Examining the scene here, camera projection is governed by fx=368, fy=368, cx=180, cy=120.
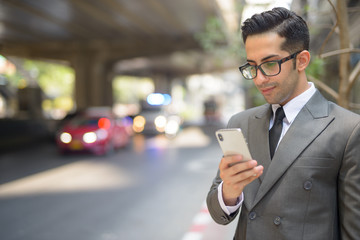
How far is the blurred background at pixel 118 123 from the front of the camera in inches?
224

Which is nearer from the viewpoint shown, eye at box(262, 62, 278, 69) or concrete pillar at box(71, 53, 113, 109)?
eye at box(262, 62, 278, 69)

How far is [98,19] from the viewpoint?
2203 cm

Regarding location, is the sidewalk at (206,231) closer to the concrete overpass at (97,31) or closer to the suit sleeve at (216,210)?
the suit sleeve at (216,210)

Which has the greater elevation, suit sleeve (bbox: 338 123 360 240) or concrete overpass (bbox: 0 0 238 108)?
concrete overpass (bbox: 0 0 238 108)

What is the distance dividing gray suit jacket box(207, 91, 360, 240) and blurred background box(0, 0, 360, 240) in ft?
6.77

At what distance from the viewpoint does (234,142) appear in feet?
5.02

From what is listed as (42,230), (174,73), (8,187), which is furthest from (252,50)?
(174,73)

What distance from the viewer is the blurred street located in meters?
5.63

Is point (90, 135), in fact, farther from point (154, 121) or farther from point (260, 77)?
point (260, 77)

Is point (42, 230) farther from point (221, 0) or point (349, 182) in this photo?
point (221, 0)

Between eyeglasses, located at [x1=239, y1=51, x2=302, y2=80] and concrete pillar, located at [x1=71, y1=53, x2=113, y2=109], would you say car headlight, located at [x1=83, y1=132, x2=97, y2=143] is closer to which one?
eyeglasses, located at [x1=239, y1=51, x2=302, y2=80]

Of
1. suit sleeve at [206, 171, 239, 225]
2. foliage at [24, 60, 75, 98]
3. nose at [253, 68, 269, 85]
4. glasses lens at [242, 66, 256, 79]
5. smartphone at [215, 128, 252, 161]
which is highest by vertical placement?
foliage at [24, 60, 75, 98]

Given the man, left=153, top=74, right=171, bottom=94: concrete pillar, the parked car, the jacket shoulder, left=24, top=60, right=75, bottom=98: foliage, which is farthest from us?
left=153, top=74, right=171, bottom=94: concrete pillar

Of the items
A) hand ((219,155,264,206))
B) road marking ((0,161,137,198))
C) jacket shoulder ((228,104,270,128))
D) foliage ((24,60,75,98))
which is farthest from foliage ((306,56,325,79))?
foliage ((24,60,75,98))
